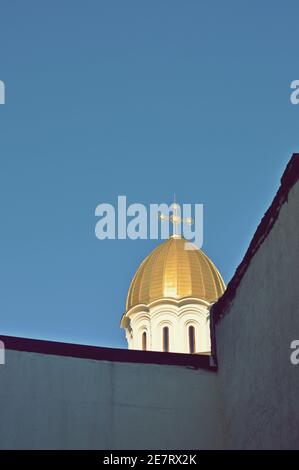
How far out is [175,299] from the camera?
4259 cm

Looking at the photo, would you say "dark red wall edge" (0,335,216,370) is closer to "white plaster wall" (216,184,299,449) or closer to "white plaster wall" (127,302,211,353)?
"white plaster wall" (216,184,299,449)

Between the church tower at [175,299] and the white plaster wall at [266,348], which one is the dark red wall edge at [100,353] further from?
the church tower at [175,299]

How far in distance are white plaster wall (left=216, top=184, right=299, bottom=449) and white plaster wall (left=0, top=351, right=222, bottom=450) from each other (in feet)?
1.65

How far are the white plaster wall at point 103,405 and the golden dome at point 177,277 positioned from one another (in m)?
28.8

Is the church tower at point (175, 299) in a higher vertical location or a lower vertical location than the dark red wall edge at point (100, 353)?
higher

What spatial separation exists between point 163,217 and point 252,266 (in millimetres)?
32567

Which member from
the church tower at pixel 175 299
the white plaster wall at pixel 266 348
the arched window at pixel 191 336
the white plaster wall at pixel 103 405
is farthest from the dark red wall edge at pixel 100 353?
the arched window at pixel 191 336

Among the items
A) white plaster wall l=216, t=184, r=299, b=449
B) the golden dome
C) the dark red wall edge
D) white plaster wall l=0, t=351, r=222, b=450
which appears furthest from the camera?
the golden dome

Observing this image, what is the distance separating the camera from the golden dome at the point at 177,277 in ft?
140

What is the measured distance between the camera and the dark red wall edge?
508 inches

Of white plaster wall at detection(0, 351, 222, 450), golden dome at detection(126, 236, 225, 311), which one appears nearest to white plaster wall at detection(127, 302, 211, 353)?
golden dome at detection(126, 236, 225, 311)

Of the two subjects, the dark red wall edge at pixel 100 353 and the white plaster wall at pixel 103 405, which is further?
the dark red wall edge at pixel 100 353
